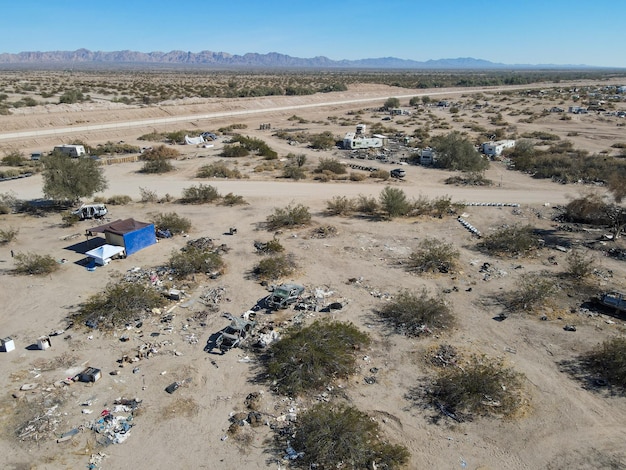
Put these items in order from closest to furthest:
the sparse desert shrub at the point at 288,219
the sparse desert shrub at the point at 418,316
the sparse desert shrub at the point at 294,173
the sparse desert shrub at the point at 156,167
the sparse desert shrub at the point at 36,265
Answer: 1. the sparse desert shrub at the point at 418,316
2. the sparse desert shrub at the point at 36,265
3. the sparse desert shrub at the point at 288,219
4. the sparse desert shrub at the point at 294,173
5. the sparse desert shrub at the point at 156,167

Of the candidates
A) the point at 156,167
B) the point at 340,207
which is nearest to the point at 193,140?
the point at 156,167

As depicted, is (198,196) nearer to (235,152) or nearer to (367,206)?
(367,206)

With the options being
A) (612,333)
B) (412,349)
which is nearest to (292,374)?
(412,349)

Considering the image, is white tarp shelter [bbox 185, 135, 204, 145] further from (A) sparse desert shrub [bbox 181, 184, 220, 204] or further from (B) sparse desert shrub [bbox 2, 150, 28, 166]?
(A) sparse desert shrub [bbox 181, 184, 220, 204]

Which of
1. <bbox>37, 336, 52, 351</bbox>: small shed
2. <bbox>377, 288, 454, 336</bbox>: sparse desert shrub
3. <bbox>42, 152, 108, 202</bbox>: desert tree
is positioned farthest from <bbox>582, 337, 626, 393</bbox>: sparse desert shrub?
<bbox>42, 152, 108, 202</bbox>: desert tree

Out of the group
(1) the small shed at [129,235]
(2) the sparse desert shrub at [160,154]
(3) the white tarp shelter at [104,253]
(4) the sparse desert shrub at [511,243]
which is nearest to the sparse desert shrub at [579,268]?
(4) the sparse desert shrub at [511,243]

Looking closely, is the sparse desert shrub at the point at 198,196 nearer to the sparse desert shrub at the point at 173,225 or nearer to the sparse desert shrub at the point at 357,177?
the sparse desert shrub at the point at 173,225
